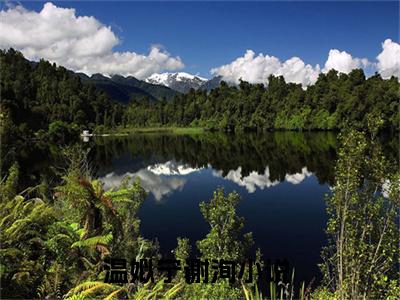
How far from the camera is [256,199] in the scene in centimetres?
3238

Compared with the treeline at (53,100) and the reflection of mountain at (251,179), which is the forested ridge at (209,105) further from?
the reflection of mountain at (251,179)

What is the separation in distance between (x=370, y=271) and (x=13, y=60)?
142771 millimetres

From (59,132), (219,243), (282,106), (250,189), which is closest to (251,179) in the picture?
(250,189)

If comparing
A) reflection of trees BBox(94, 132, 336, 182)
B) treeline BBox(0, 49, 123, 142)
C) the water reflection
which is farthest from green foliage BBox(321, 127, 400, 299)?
treeline BBox(0, 49, 123, 142)

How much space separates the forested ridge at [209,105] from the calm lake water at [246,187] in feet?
102

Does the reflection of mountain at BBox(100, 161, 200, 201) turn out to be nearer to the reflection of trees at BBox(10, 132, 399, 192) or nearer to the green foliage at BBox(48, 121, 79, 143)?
the reflection of trees at BBox(10, 132, 399, 192)

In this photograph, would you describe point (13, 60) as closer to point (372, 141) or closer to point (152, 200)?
point (152, 200)

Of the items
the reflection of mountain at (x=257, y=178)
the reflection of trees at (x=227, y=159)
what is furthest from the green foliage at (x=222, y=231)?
the reflection of trees at (x=227, y=159)

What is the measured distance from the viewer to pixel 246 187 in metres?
36.8

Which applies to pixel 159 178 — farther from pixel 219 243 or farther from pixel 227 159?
pixel 219 243

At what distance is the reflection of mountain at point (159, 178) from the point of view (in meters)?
38.0

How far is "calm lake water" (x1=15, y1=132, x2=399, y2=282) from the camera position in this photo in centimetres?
2233

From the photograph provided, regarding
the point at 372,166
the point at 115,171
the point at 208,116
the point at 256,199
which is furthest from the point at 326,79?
the point at 372,166

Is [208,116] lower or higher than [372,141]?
higher
